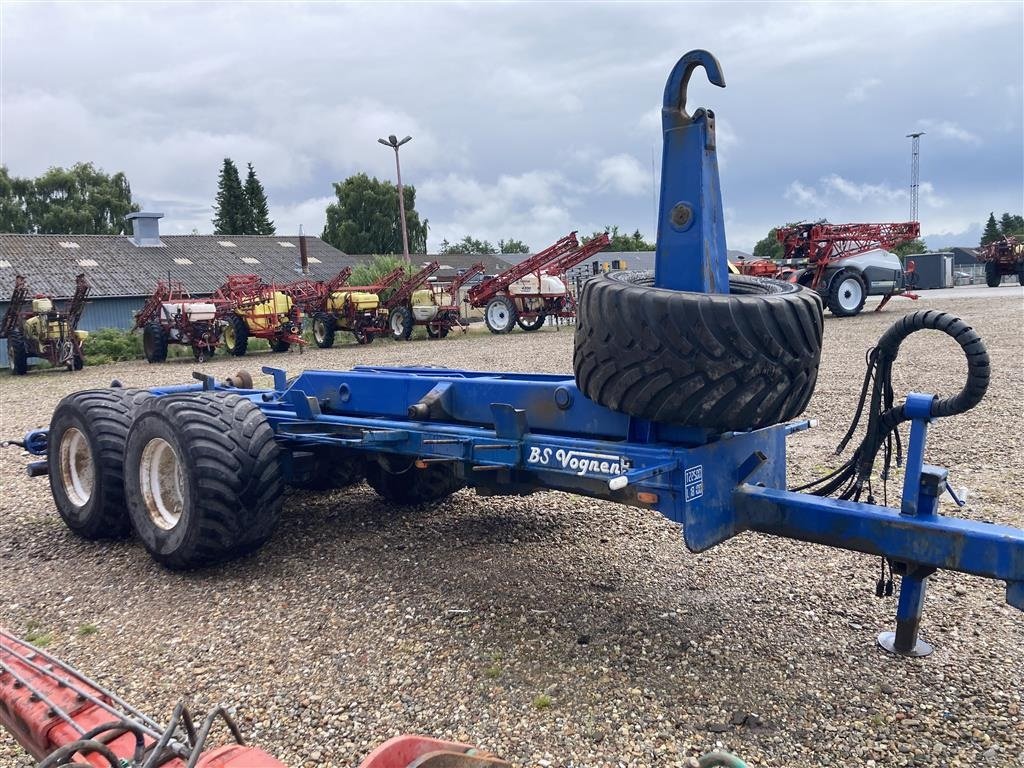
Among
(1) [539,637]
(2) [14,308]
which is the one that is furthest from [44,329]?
(1) [539,637]

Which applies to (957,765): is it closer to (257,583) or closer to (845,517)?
(845,517)

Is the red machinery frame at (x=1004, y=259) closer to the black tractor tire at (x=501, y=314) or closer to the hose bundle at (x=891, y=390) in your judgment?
the black tractor tire at (x=501, y=314)

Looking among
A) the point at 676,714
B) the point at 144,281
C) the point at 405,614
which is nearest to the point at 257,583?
the point at 405,614

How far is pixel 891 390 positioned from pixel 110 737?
2908 millimetres

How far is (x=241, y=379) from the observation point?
6.41m

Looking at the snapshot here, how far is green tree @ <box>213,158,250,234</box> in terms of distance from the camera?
204 feet

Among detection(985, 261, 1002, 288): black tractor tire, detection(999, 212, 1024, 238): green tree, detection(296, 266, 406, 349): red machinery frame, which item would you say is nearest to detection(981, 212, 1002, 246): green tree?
detection(999, 212, 1024, 238): green tree

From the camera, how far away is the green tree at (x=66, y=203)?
55.9 meters

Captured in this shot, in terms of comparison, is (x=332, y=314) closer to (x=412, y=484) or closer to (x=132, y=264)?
(x=132, y=264)

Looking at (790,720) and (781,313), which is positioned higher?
(781,313)

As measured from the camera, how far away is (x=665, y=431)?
134 inches

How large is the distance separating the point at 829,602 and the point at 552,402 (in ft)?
5.25

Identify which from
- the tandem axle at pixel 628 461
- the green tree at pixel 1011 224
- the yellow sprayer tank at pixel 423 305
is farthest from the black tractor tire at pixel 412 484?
the green tree at pixel 1011 224

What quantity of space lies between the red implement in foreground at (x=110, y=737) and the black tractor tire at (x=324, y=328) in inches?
777
